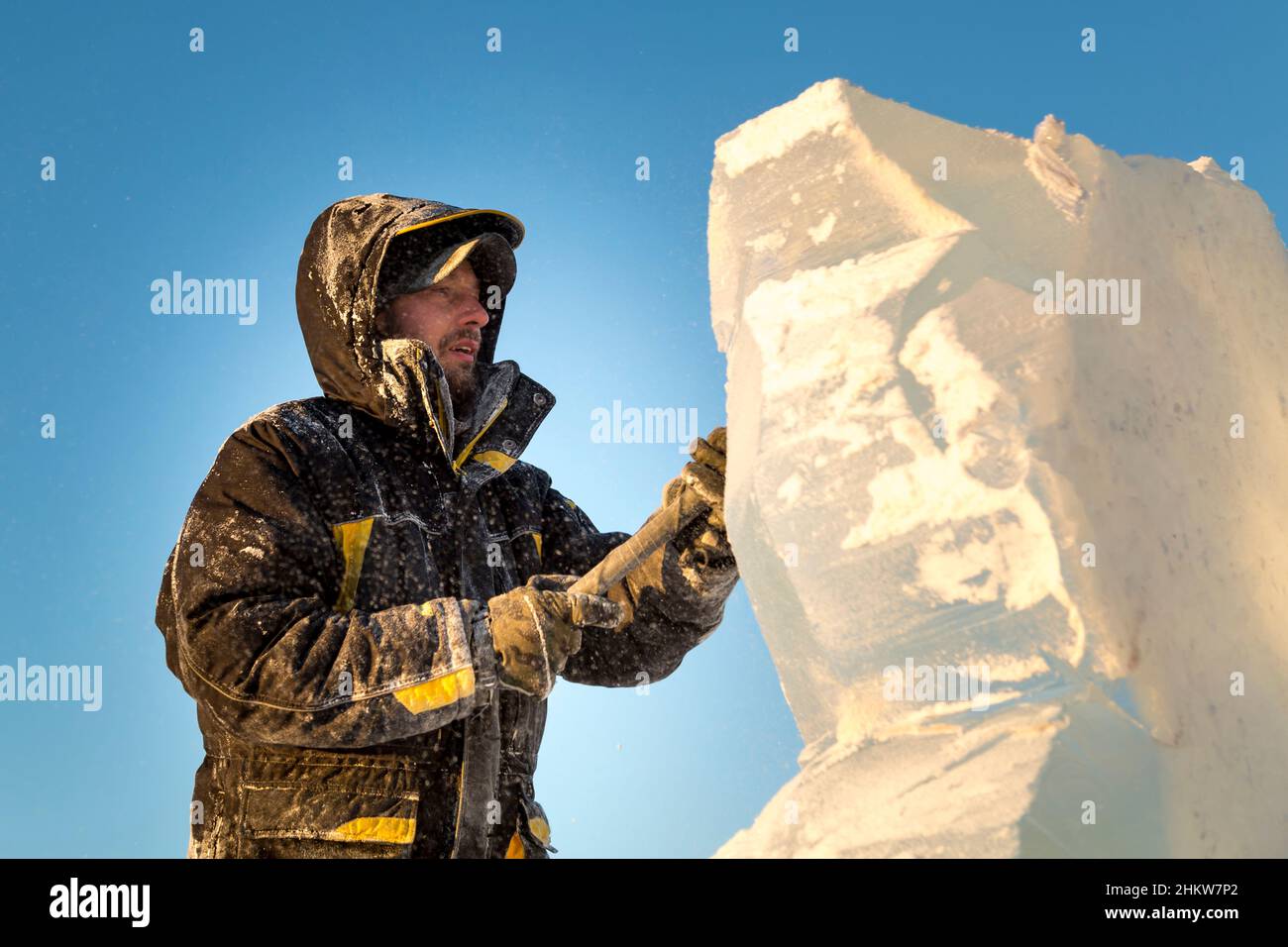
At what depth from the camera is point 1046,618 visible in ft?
5.83

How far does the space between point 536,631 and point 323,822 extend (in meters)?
0.57

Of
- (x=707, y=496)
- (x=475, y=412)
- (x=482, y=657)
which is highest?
(x=475, y=412)

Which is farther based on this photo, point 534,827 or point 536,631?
point 534,827

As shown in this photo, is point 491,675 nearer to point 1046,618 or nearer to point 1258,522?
point 1046,618

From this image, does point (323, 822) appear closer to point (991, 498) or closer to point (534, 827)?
point (534, 827)

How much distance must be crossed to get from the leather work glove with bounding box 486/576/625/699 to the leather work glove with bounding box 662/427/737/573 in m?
0.33

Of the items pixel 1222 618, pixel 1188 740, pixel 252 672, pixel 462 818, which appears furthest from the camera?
pixel 462 818

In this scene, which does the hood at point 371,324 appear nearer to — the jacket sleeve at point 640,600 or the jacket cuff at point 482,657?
the jacket sleeve at point 640,600

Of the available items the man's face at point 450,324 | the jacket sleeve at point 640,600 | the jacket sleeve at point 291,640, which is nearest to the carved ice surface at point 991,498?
the jacket sleeve at point 291,640

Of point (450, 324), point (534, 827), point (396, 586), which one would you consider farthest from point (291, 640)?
point (450, 324)

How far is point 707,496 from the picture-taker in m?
2.54

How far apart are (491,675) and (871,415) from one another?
92cm
